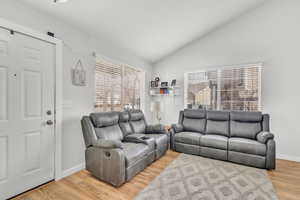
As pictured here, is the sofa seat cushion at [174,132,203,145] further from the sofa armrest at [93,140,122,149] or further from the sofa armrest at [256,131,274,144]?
the sofa armrest at [93,140,122,149]

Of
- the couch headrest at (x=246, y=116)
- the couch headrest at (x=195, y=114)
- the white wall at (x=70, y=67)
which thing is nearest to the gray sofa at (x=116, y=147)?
the white wall at (x=70, y=67)

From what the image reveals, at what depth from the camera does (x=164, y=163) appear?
9.47ft

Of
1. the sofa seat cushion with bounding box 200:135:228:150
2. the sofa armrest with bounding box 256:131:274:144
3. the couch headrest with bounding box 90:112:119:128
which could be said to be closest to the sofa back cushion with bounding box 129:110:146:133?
the couch headrest with bounding box 90:112:119:128

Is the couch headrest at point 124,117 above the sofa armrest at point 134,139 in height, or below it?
above

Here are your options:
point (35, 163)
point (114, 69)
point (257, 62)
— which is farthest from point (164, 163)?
point (257, 62)

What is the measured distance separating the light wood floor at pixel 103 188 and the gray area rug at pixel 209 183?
0.43 feet

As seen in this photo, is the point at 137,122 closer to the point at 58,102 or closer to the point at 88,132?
the point at 88,132

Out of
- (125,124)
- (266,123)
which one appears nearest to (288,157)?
(266,123)

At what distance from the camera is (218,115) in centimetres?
358

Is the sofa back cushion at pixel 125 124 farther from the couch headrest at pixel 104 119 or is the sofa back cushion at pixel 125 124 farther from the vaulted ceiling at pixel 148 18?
the vaulted ceiling at pixel 148 18

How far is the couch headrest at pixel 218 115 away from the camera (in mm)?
3512

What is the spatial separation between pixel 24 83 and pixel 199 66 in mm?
3952

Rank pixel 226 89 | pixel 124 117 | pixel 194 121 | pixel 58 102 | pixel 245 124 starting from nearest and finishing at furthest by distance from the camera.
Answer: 1. pixel 58 102
2. pixel 124 117
3. pixel 245 124
4. pixel 194 121
5. pixel 226 89

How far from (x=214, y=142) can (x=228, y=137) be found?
0.46m
